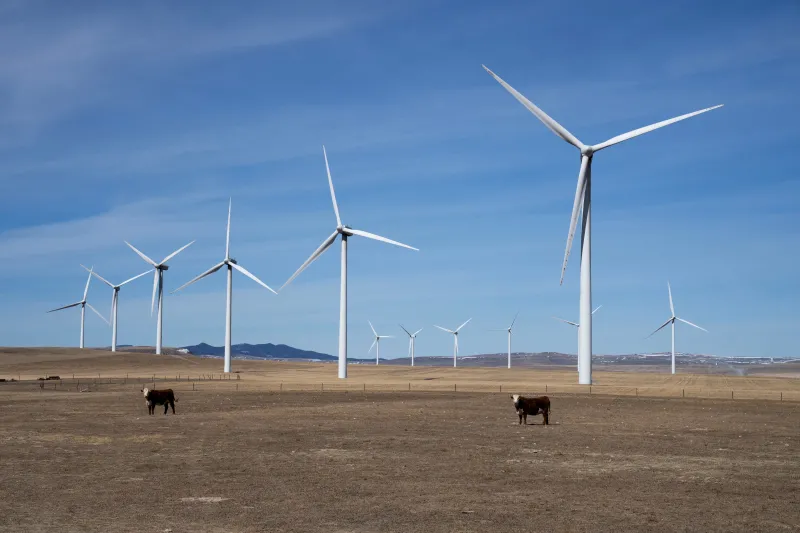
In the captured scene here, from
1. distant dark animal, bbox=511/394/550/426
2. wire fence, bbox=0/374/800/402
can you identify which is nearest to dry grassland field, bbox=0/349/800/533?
distant dark animal, bbox=511/394/550/426

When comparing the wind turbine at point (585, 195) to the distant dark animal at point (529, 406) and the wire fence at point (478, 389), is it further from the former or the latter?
the distant dark animal at point (529, 406)

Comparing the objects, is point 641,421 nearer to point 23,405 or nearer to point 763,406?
point 763,406

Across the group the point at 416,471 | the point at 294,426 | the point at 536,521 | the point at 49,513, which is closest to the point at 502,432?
the point at 294,426

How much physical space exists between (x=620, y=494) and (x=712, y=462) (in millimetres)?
6939

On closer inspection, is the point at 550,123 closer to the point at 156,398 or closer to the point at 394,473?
the point at 156,398

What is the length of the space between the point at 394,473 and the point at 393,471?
1.24 ft

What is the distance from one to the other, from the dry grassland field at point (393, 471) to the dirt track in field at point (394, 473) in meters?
0.07

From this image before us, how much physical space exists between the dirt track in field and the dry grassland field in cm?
7

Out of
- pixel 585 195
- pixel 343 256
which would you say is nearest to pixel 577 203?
pixel 585 195

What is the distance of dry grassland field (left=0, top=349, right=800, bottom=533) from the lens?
1681 centimetres

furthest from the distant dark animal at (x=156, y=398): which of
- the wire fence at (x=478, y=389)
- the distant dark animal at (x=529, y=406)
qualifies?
the wire fence at (x=478, y=389)

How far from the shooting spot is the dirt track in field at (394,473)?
→ 1680 centimetres

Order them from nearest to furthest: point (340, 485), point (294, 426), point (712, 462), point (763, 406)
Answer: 1. point (340, 485)
2. point (712, 462)
3. point (294, 426)
4. point (763, 406)

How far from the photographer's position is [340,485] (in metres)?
21.0
